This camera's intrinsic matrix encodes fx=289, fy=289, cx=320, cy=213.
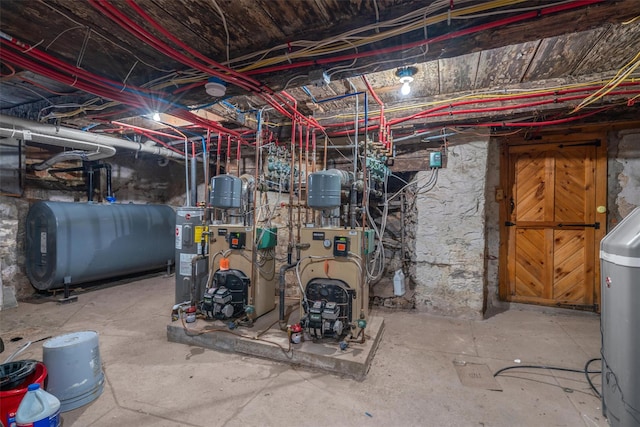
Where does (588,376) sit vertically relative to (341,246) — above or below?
below

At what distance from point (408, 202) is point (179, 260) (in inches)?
105

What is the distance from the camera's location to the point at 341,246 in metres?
2.27

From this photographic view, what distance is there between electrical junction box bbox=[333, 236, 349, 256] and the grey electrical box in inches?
59.6

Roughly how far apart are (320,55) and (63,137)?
2849mm

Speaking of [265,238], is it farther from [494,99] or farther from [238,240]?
[494,99]

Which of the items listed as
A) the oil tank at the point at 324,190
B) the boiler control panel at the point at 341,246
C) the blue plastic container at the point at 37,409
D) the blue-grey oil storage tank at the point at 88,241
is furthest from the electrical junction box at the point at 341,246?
the blue-grey oil storage tank at the point at 88,241

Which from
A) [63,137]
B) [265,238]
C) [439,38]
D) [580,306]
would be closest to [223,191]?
[265,238]

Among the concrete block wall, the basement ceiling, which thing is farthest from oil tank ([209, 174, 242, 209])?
the concrete block wall

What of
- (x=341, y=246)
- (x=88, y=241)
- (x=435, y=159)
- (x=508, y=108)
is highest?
(x=508, y=108)

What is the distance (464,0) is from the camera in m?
1.30

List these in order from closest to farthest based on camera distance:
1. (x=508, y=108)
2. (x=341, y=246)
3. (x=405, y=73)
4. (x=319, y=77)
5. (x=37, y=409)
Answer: (x=37, y=409) < (x=319, y=77) < (x=341, y=246) < (x=405, y=73) < (x=508, y=108)

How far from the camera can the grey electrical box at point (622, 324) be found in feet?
4.56

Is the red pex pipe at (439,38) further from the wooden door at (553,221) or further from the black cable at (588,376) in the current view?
the wooden door at (553,221)

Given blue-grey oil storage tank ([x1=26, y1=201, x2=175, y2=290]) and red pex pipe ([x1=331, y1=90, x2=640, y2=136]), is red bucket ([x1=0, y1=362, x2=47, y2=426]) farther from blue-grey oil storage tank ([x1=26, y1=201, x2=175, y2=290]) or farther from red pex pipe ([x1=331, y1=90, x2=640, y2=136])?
red pex pipe ([x1=331, y1=90, x2=640, y2=136])
